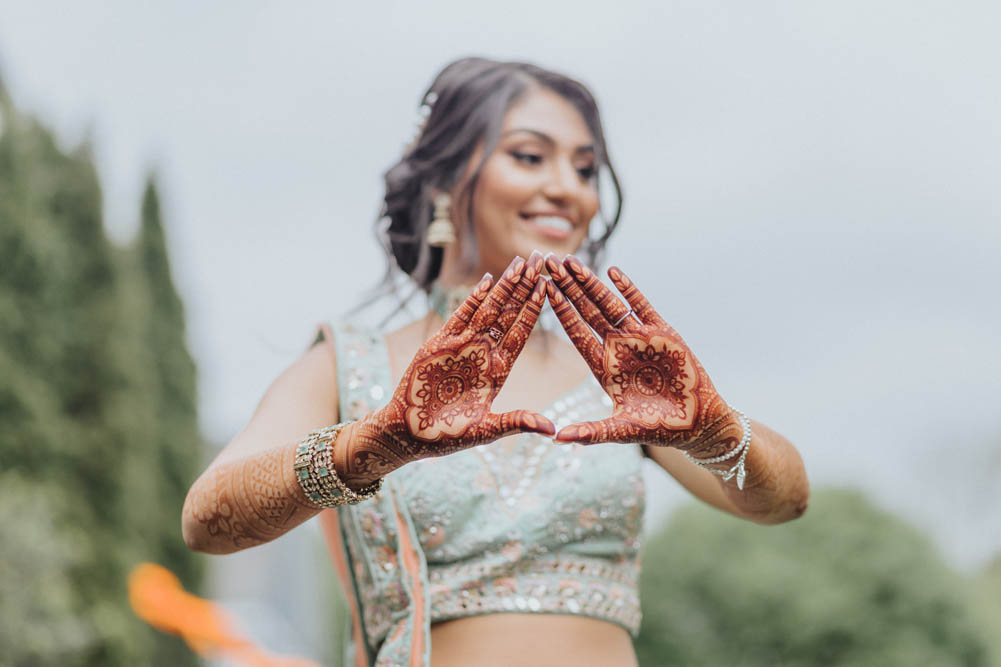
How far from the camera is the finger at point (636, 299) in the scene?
1.73 m

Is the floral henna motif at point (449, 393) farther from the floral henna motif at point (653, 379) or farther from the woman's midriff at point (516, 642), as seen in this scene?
the woman's midriff at point (516, 642)

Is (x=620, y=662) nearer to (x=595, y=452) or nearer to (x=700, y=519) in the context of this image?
(x=595, y=452)

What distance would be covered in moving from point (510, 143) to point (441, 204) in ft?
0.69

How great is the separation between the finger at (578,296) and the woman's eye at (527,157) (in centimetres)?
76

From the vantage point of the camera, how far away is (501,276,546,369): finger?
171 cm

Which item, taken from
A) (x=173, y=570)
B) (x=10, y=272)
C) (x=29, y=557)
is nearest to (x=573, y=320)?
(x=29, y=557)

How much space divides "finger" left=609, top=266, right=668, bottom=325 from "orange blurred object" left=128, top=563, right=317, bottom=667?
12.1 meters

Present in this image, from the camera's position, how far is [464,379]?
1693mm

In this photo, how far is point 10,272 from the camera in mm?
12922

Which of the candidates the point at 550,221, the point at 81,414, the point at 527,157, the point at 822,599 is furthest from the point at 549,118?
the point at 81,414

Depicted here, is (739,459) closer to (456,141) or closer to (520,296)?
(520,296)

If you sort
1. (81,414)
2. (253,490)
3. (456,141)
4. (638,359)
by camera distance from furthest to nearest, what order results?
1. (81,414)
2. (456,141)
3. (253,490)
4. (638,359)

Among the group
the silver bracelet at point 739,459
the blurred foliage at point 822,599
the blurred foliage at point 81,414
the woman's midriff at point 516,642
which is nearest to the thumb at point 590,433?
the silver bracelet at point 739,459

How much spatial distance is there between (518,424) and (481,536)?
58 cm
